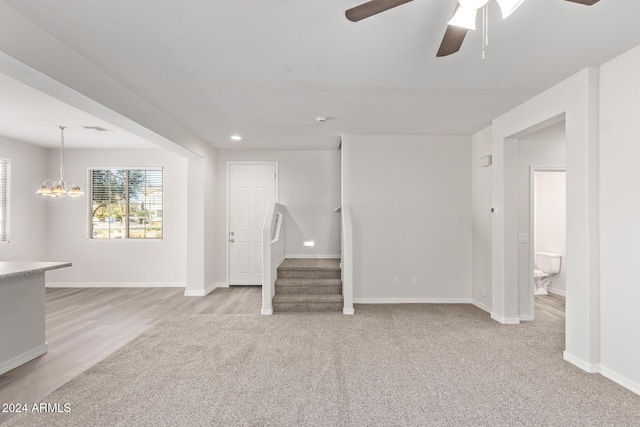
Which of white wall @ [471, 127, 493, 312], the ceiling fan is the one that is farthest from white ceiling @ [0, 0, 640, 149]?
white wall @ [471, 127, 493, 312]

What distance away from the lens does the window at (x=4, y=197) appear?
218 inches

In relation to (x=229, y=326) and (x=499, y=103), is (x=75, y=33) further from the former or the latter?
(x=499, y=103)

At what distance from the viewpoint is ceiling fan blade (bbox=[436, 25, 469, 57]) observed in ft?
5.66

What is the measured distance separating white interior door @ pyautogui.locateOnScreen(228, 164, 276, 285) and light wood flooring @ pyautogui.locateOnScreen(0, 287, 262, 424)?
37 centimetres

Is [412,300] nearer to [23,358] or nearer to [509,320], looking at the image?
[509,320]

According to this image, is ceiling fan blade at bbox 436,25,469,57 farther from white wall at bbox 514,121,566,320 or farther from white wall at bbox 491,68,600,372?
white wall at bbox 514,121,566,320

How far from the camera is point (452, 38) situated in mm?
1814

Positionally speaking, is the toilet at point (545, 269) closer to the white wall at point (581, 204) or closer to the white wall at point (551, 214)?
the white wall at point (551, 214)

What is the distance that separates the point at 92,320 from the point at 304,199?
3696 millimetres

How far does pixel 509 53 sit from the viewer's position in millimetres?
2609

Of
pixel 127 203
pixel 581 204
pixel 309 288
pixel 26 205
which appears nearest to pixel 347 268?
pixel 309 288

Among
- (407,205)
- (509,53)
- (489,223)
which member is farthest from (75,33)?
(489,223)

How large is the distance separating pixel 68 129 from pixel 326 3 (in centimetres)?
491

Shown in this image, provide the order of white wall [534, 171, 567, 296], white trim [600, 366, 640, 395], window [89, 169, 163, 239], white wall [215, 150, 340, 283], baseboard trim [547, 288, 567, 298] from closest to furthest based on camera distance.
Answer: white trim [600, 366, 640, 395] < baseboard trim [547, 288, 567, 298] < white wall [534, 171, 567, 296] < white wall [215, 150, 340, 283] < window [89, 169, 163, 239]
